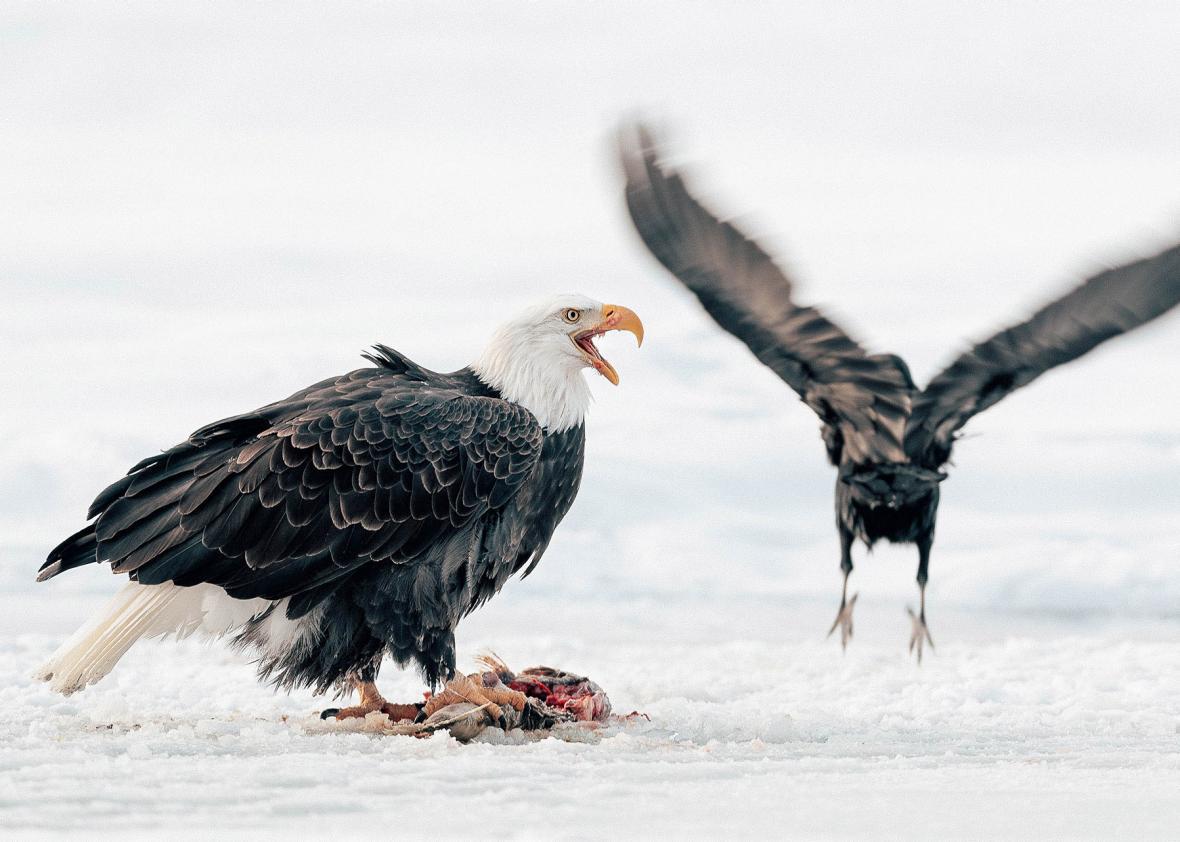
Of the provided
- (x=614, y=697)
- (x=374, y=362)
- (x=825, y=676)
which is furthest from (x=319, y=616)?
(x=825, y=676)

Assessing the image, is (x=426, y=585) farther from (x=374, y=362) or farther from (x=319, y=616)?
(x=374, y=362)

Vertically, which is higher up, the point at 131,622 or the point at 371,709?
the point at 131,622

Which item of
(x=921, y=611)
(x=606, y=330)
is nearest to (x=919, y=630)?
(x=921, y=611)

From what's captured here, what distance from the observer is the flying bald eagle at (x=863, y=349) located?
6.20 meters

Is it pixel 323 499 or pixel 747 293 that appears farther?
pixel 323 499

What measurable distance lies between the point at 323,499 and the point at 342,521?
0.15 meters

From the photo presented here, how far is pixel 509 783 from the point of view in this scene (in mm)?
5445

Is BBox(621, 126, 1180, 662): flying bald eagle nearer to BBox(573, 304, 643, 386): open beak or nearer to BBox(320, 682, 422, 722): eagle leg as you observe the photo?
BBox(573, 304, 643, 386): open beak

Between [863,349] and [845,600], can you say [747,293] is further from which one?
[845,600]

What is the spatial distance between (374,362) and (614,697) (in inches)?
93.8

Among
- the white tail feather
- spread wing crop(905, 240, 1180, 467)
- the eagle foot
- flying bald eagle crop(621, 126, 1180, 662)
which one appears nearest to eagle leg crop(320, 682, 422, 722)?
the eagle foot

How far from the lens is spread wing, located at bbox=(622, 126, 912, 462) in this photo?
6172mm

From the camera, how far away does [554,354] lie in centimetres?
739

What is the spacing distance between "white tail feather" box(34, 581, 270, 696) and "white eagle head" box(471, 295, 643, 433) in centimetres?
166
